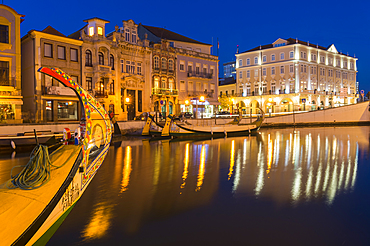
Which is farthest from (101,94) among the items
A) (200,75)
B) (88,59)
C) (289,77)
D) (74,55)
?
(289,77)

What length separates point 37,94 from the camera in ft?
89.1

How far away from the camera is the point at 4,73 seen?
2591 centimetres

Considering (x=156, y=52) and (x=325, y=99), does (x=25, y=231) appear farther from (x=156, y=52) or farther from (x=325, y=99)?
(x=325, y=99)

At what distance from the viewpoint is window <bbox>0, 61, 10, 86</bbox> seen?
2562 cm

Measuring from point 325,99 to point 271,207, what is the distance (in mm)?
63733

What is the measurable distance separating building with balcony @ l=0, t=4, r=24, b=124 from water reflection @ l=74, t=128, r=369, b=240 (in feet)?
52.0

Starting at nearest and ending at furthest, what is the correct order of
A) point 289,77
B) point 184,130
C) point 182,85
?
point 184,130
point 182,85
point 289,77

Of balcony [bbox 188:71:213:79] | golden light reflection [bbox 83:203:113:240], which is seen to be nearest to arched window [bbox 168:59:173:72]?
balcony [bbox 188:71:213:79]

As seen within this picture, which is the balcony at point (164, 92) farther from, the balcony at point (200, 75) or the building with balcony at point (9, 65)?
the building with balcony at point (9, 65)

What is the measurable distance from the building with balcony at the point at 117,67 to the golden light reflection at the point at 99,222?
81.5ft

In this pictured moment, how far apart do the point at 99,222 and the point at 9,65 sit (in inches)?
988

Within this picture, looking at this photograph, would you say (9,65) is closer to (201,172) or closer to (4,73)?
(4,73)

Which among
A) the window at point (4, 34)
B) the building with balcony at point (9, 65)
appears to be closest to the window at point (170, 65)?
the building with balcony at point (9, 65)

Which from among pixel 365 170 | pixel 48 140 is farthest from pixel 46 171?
pixel 48 140
